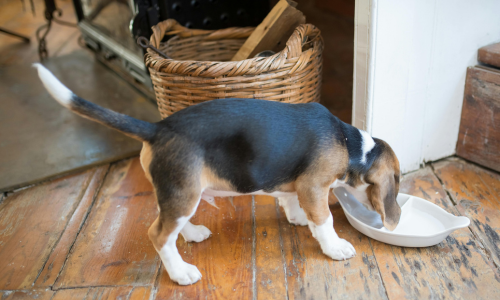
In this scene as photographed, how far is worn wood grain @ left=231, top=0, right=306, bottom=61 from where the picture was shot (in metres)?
1.84

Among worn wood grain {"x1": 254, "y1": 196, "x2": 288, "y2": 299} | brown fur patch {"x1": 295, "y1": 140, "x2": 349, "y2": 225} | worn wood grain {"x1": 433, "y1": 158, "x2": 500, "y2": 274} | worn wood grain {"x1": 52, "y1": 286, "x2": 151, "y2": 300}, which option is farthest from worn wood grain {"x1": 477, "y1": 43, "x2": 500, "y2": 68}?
worn wood grain {"x1": 52, "y1": 286, "x2": 151, "y2": 300}

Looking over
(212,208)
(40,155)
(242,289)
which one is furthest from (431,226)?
(40,155)

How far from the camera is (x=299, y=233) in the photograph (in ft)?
5.37

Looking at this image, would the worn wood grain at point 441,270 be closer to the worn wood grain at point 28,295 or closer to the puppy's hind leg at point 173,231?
the puppy's hind leg at point 173,231

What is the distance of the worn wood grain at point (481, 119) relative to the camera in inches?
69.9

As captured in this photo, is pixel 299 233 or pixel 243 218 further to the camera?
pixel 243 218

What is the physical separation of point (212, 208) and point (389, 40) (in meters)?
0.99

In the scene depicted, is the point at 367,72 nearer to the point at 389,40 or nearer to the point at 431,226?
the point at 389,40

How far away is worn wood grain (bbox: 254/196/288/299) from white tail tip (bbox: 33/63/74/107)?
83 cm

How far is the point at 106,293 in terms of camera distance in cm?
141

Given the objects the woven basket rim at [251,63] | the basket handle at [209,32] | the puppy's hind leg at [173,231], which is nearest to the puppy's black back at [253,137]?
the puppy's hind leg at [173,231]

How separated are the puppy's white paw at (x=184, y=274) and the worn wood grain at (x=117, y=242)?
0.33 ft

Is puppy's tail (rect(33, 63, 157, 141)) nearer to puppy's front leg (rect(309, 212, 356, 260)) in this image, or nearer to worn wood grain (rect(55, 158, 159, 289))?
worn wood grain (rect(55, 158, 159, 289))

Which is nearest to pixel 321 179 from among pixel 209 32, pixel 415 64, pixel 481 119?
pixel 415 64
